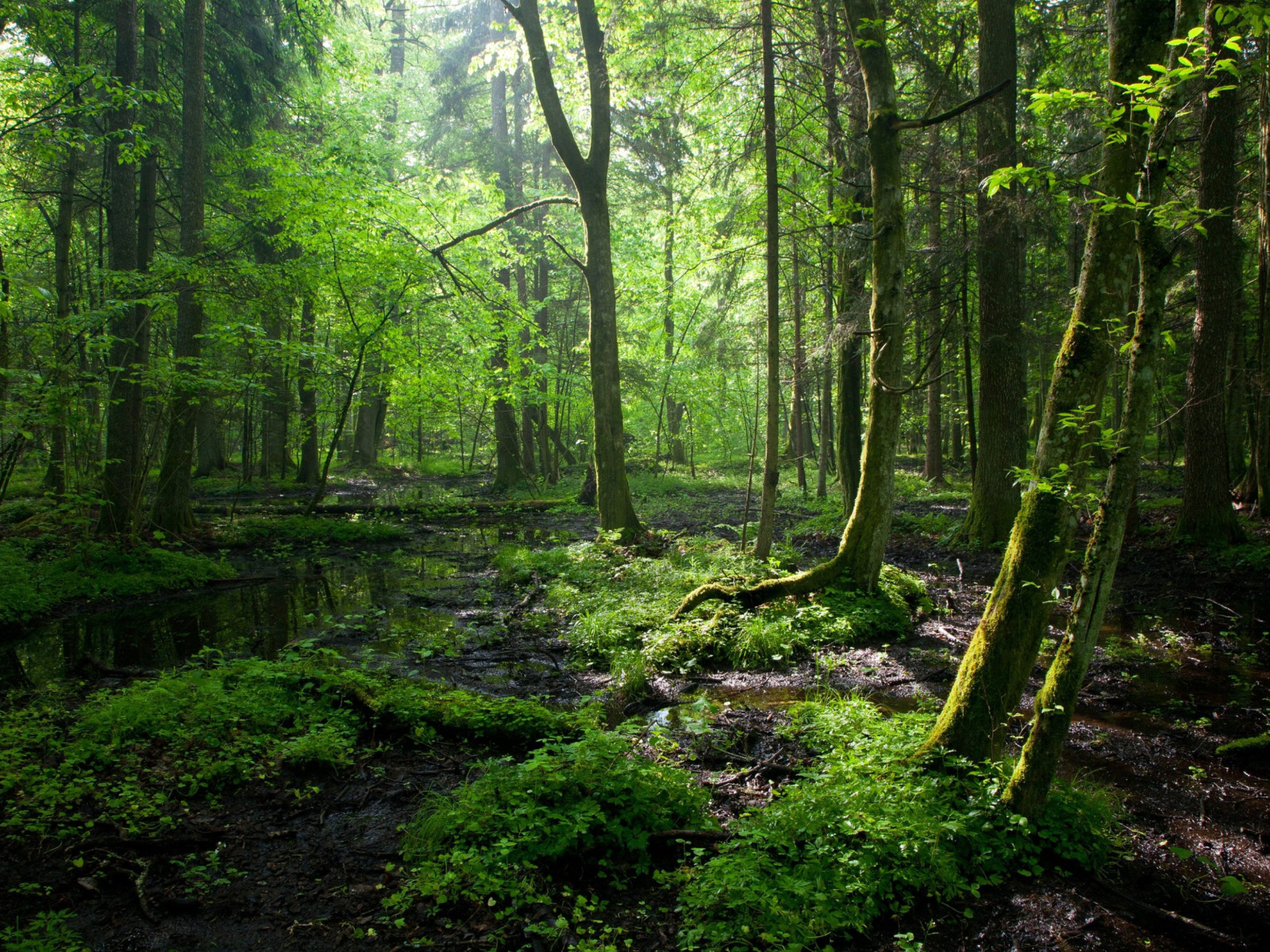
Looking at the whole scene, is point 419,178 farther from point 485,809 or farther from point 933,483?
point 485,809

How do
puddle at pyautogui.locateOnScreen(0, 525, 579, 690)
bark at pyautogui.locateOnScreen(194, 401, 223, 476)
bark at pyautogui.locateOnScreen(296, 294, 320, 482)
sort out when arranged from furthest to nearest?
1. bark at pyautogui.locateOnScreen(194, 401, 223, 476)
2. bark at pyautogui.locateOnScreen(296, 294, 320, 482)
3. puddle at pyautogui.locateOnScreen(0, 525, 579, 690)

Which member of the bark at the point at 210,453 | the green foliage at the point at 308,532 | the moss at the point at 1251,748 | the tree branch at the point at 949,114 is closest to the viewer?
the moss at the point at 1251,748

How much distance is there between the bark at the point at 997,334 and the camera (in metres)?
10.2

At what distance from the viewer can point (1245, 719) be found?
201 inches

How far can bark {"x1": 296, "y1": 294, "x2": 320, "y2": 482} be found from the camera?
44.2ft

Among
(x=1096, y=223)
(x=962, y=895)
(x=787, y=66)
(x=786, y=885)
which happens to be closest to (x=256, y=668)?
→ (x=786, y=885)

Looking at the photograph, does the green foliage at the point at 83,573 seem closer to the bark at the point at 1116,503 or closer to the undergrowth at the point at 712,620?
the undergrowth at the point at 712,620

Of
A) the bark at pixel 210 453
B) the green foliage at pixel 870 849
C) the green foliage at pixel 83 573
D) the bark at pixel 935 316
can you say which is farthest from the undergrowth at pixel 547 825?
the bark at pixel 210 453

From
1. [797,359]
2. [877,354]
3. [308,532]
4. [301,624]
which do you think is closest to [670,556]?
[797,359]

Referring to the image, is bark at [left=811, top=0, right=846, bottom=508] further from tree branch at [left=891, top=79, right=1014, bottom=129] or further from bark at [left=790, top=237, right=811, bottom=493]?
tree branch at [left=891, top=79, right=1014, bottom=129]

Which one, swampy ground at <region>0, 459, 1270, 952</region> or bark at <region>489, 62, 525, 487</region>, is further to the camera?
bark at <region>489, 62, 525, 487</region>

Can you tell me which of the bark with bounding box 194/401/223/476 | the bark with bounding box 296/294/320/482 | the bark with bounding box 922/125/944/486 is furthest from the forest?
the bark with bounding box 194/401/223/476

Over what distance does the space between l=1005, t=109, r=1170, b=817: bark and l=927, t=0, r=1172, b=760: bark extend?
0.63 feet

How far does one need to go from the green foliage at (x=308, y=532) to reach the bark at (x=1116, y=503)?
43.5 ft
